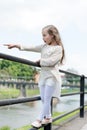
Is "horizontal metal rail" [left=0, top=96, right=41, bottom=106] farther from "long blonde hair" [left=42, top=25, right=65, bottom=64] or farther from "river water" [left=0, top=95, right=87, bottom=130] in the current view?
"long blonde hair" [left=42, top=25, right=65, bottom=64]

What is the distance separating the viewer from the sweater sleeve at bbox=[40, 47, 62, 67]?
13.6ft

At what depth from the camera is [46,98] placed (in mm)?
4262

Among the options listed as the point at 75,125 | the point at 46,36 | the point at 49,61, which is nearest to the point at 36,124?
the point at 49,61

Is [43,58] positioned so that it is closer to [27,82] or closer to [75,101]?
[27,82]

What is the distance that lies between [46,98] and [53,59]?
422 mm

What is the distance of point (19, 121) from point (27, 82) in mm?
730

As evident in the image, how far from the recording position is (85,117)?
753cm

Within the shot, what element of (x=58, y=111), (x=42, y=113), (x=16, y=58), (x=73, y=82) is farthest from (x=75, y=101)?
(x=16, y=58)

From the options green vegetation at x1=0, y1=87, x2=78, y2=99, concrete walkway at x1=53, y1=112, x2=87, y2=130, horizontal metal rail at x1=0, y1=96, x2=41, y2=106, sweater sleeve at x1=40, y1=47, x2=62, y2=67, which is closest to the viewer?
horizontal metal rail at x1=0, y1=96, x2=41, y2=106

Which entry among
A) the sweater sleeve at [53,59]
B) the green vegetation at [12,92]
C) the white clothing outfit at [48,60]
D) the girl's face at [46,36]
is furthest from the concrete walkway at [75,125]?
the girl's face at [46,36]

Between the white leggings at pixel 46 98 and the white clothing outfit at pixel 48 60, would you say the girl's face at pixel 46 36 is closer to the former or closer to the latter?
the white clothing outfit at pixel 48 60

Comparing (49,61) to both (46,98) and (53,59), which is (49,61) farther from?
(46,98)

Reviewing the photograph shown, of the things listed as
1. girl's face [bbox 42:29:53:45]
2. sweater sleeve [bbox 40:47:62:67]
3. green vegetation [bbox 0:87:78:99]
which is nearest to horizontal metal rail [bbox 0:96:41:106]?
green vegetation [bbox 0:87:78:99]

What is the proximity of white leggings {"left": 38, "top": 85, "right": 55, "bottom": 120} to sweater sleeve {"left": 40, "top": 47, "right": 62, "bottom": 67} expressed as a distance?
0.24 meters
